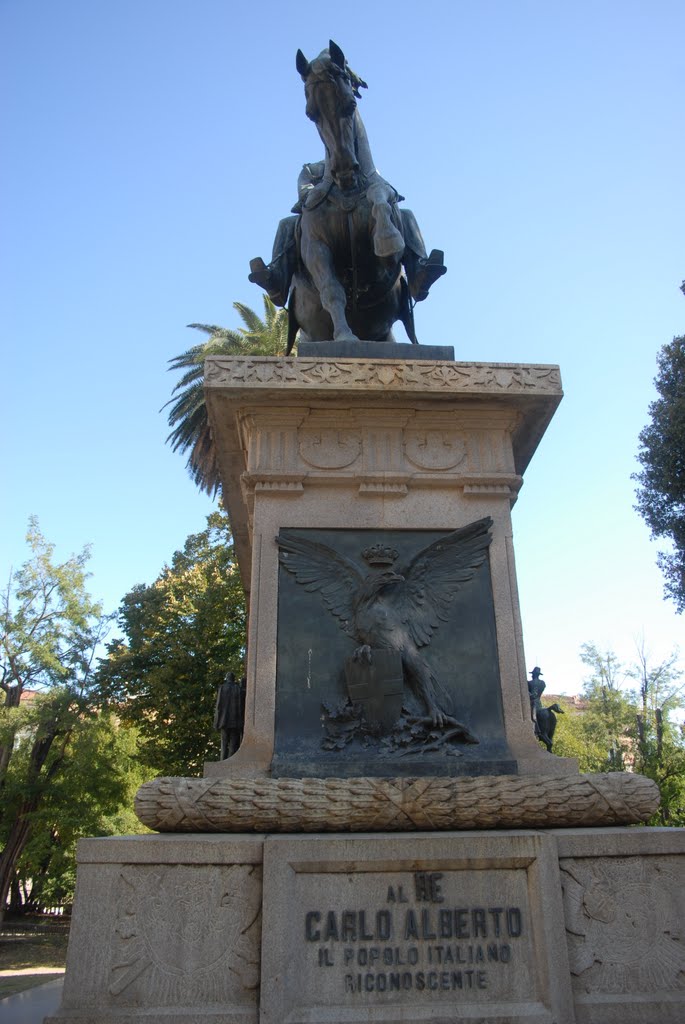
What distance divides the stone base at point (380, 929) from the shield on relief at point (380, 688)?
2.89 feet

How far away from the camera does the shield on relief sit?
4746 mm

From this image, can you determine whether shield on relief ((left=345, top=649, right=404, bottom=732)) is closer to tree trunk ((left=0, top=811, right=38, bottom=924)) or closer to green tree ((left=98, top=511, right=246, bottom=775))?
green tree ((left=98, top=511, right=246, bottom=775))

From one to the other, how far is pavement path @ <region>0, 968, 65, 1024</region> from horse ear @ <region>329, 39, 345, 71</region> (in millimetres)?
6960

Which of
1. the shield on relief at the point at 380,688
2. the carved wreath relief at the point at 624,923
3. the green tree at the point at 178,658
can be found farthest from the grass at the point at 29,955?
the carved wreath relief at the point at 624,923

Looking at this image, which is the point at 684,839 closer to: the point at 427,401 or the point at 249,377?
the point at 427,401

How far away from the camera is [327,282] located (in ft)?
22.1

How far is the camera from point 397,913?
3830mm

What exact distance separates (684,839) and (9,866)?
31.2m

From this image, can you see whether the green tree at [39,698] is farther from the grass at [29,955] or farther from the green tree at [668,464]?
the green tree at [668,464]

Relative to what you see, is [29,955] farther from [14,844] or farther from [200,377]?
[200,377]

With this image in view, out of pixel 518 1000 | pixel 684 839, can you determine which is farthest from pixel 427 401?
pixel 518 1000

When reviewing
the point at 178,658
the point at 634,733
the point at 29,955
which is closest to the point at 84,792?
the point at 29,955

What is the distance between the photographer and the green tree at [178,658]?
2373 cm

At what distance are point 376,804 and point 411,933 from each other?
634mm
